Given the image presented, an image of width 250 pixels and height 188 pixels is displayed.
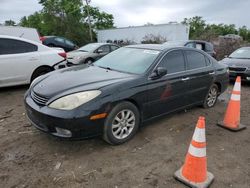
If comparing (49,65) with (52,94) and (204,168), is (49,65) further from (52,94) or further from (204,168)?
(204,168)

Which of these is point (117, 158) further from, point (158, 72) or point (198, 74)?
point (198, 74)

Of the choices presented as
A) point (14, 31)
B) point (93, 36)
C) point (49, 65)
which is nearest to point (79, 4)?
point (93, 36)

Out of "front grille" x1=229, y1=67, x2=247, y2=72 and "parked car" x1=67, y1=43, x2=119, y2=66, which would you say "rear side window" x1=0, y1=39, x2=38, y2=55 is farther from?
"front grille" x1=229, y1=67, x2=247, y2=72

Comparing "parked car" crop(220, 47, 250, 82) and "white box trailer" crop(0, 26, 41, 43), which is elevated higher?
"white box trailer" crop(0, 26, 41, 43)

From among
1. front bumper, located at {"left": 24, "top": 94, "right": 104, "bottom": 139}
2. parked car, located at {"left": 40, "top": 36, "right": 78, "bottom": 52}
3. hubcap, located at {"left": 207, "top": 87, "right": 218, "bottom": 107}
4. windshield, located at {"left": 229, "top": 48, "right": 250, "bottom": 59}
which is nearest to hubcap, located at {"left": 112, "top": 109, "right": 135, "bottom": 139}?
front bumper, located at {"left": 24, "top": 94, "right": 104, "bottom": 139}

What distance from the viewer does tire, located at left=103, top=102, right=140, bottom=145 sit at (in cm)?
349

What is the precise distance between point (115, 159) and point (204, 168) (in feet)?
3.85

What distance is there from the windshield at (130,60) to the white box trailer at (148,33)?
18.7 m

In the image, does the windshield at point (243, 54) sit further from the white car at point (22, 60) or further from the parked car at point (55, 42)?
the parked car at point (55, 42)

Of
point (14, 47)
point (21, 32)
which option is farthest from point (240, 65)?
point (21, 32)

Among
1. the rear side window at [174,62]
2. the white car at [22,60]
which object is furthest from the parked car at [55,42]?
the rear side window at [174,62]

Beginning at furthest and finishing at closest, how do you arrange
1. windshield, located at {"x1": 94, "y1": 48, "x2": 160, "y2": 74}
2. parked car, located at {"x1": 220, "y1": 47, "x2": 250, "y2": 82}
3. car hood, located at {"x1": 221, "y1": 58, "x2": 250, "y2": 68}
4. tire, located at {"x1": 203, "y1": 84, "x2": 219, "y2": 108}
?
car hood, located at {"x1": 221, "y1": 58, "x2": 250, "y2": 68} < parked car, located at {"x1": 220, "y1": 47, "x2": 250, "y2": 82} < tire, located at {"x1": 203, "y1": 84, "x2": 219, "y2": 108} < windshield, located at {"x1": 94, "y1": 48, "x2": 160, "y2": 74}

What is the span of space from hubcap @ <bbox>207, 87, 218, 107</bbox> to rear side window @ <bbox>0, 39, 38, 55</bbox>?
476 centimetres

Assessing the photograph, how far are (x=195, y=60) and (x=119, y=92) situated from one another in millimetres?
2268
